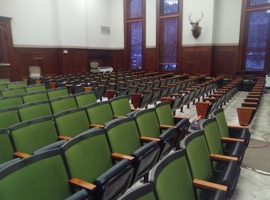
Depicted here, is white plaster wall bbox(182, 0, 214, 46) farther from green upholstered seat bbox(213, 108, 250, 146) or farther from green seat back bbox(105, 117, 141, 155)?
green seat back bbox(105, 117, 141, 155)

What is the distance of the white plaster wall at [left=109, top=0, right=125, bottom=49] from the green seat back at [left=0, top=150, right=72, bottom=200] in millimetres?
11835

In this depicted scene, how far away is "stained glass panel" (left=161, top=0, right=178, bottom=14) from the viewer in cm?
1065

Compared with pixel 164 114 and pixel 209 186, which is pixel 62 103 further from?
pixel 209 186

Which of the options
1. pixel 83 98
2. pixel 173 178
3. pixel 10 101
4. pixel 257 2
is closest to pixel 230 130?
pixel 173 178

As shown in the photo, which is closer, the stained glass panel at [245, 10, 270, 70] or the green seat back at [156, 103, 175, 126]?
the green seat back at [156, 103, 175, 126]

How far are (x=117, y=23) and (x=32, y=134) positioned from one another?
11547mm

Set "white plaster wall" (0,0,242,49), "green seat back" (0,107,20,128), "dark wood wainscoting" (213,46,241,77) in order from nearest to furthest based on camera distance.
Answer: "green seat back" (0,107,20,128)
"white plaster wall" (0,0,242,49)
"dark wood wainscoting" (213,46,241,77)

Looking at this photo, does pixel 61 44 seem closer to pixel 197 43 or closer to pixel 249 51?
pixel 197 43

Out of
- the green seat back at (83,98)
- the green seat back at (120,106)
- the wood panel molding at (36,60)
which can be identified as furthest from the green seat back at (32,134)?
the wood panel molding at (36,60)

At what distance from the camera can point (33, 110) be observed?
9.56 feet

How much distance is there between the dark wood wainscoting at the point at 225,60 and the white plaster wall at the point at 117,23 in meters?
5.28

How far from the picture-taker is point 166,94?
18.6ft

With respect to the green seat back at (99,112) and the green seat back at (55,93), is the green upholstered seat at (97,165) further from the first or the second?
the green seat back at (55,93)

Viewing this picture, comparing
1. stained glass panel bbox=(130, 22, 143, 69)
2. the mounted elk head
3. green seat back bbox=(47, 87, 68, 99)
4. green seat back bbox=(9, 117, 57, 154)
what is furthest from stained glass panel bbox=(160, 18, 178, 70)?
green seat back bbox=(9, 117, 57, 154)
